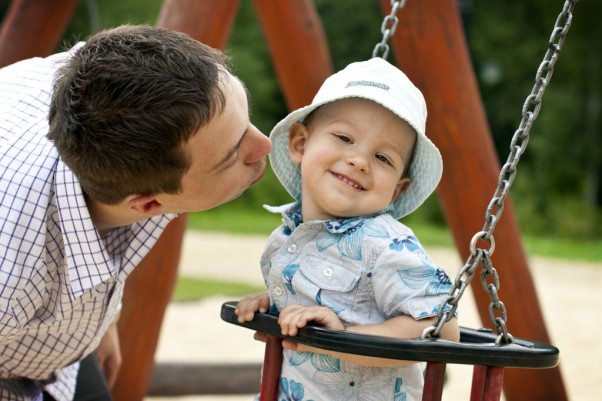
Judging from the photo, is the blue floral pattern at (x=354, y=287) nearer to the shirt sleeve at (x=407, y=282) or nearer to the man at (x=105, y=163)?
the shirt sleeve at (x=407, y=282)

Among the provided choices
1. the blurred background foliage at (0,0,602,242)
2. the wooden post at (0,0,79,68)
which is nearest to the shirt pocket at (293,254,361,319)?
the wooden post at (0,0,79,68)

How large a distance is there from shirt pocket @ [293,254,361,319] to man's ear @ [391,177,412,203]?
235 mm

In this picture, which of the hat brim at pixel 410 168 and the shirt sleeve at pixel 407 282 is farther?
the hat brim at pixel 410 168

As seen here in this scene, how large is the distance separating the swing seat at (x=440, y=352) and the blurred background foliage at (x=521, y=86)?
12.0m

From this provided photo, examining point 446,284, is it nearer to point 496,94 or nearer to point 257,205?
point 257,205

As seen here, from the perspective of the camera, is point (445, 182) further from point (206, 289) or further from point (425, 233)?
point (425, 233)

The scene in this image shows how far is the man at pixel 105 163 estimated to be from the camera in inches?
74.9

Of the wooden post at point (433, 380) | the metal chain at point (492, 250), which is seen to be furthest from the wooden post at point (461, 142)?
the wooden post at point (433, 380)

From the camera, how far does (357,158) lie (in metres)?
1.93

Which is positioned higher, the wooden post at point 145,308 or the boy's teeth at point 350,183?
the boy's teeth at point 350,183

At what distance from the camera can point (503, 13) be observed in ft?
68.2

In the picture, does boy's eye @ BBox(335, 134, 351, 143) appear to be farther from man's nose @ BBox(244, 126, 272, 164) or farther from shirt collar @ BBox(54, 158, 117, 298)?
shirt collar @ BBox(54, 158, 117, 298)

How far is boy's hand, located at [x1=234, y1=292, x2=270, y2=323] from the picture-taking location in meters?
2.00

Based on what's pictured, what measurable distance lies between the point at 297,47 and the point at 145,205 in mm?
1865
